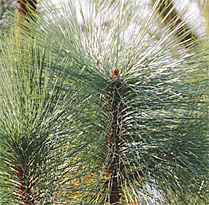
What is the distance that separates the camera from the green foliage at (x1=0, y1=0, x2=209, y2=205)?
0.42 m

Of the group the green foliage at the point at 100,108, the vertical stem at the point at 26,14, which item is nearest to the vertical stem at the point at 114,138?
the green foliage at the point at 100,108

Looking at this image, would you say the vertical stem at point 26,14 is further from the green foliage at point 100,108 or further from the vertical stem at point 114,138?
the vertical stem at point 114,138

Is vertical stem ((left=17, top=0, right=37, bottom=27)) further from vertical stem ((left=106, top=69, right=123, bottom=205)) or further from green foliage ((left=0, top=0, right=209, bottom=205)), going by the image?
vertical stem ((left=106, top=69, right=123, bottom=205))

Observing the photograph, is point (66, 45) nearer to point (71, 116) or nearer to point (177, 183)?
point (71, 116)

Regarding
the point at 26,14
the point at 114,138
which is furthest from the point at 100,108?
the point at 26,14

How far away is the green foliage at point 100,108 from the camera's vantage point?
418mm

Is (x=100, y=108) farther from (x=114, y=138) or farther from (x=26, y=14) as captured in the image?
(x=26, y=14)

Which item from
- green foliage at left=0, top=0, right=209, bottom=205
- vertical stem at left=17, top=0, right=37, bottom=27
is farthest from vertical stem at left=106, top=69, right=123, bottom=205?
vertical stem at left=17, top=0, right=37, bottom=27

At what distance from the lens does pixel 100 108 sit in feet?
1.51

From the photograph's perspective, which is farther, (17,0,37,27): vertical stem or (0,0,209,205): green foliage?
(17,0,37,27): vertical stem

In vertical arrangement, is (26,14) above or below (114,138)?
above

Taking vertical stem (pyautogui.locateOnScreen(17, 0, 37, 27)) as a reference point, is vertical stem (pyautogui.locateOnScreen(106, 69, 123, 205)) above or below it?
below

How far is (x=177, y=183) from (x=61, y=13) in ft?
1.25

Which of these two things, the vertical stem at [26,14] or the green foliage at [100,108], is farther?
the vertical stem at [26,14]
